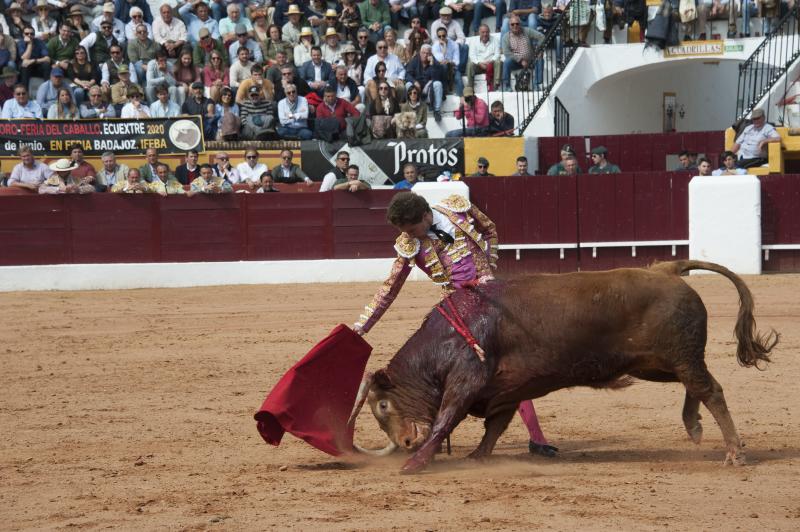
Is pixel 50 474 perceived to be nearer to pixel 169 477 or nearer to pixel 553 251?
pixel 169 477

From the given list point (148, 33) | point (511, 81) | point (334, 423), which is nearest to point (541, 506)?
point (334, 423)

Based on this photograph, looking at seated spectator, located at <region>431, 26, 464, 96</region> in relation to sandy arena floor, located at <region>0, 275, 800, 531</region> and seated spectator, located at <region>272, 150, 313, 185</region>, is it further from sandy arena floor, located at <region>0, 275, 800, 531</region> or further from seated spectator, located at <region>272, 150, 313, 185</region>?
sandy arena floor, located at <region>0, 275, 800, 531</region>

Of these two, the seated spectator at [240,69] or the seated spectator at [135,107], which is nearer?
the seated spectator at [135,107]

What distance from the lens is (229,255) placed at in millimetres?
13828

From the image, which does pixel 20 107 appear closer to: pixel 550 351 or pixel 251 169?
pixel 251 169

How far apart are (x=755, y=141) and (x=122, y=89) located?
8.01 m

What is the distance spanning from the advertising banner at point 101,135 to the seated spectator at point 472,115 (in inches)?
130

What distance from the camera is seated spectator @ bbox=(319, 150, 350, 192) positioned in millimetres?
13930

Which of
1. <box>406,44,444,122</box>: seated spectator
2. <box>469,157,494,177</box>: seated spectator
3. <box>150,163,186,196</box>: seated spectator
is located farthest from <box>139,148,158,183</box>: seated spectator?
<box>469,157,494,177</box>: seated spectator

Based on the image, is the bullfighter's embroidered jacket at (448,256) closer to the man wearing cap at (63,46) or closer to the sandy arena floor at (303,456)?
the sandy arena floor at (303,456)

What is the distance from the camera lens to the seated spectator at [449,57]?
16.4 metres

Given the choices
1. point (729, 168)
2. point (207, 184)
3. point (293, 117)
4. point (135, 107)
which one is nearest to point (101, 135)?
point (135, 107)

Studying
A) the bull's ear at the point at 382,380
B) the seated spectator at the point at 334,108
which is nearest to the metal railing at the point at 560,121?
the seated spectator at the point at 334,108

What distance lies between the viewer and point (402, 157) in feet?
49.2
